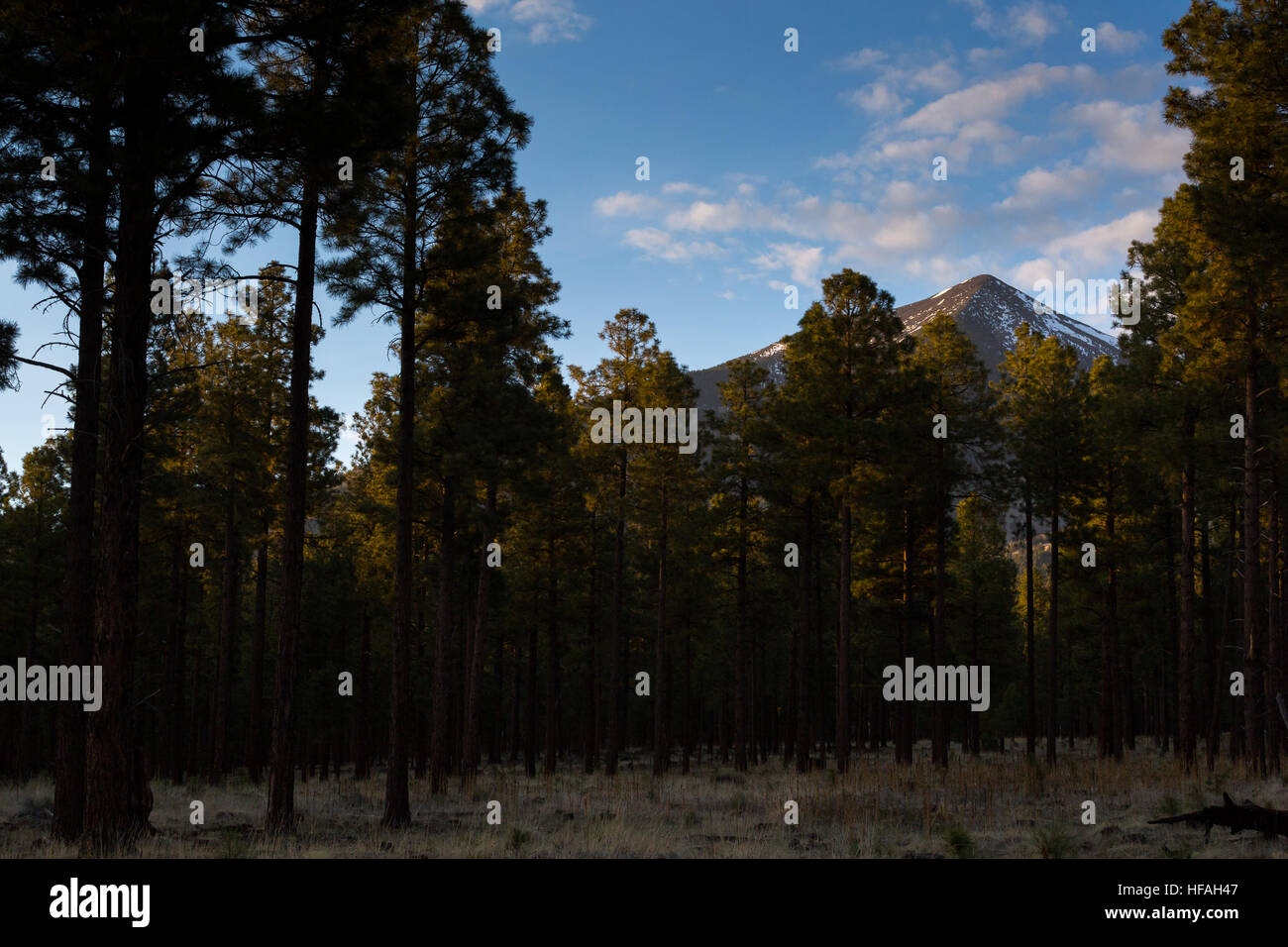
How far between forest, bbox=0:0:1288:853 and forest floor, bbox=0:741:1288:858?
41.1 inches

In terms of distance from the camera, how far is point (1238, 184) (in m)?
16.7

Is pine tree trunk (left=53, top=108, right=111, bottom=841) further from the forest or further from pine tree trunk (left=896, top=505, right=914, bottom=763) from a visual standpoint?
pine tree trunk (left=896, top=505, right=914, bottom=763)

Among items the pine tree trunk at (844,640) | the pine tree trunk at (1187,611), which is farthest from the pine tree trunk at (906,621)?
the pine tree trunk at (1187,611)

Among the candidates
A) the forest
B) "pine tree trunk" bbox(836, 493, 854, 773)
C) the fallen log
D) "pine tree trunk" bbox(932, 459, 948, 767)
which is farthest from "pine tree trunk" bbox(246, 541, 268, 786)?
the fallen log

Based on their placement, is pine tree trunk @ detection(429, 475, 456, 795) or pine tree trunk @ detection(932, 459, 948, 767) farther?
pine tree trunk @ detection(932, 459, 948, 767)

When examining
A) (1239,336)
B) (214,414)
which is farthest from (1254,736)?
(214,414)

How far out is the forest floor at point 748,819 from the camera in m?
11.4

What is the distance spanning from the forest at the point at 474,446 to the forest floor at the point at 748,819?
105cm

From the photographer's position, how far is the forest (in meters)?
11.1

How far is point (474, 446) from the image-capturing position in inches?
827

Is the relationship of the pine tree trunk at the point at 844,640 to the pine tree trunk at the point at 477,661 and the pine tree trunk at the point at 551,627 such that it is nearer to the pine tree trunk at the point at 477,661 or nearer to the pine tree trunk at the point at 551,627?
the pine tree trunk at the point at 477,661

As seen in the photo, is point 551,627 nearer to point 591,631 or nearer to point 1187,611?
point 591,631

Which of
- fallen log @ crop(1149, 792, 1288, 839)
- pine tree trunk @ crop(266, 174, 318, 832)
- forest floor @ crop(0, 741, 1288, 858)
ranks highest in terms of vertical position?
pine tree trunk @ crop(266, 174, 318, 832)
